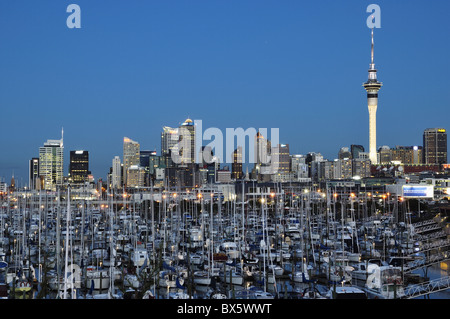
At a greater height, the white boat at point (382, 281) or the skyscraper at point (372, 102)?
the skyscraper at point (372, 102)

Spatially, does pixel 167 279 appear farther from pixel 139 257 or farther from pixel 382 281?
pixel 382 281

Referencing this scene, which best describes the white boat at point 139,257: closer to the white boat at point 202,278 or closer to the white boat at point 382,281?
the white boat at point 202,278

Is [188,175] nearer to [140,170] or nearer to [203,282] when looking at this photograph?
→ [140,170]

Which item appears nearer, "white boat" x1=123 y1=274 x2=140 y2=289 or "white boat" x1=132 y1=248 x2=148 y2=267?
"white boat" x1=123 y1=274 x2=140 y2=289

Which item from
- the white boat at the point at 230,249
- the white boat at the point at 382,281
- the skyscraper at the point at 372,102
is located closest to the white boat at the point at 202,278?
the white boat at the point at 230,249

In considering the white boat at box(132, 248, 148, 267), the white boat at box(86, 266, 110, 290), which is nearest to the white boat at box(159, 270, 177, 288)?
the white boat at box(86, 266, 110, 290)

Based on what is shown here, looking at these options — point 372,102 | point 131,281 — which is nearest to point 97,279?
point 131,281

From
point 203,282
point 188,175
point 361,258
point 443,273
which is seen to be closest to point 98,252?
point 203,282

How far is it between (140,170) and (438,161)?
263 ft

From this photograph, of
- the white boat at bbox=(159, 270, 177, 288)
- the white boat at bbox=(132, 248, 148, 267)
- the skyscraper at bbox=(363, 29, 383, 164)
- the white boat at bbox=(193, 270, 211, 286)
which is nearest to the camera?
the white boat at bbox=(159, 270, 177, 288)

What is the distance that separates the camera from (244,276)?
17750 mm

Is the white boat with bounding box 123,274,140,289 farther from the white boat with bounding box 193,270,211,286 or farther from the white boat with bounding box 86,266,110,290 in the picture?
the white boat with bounding box 193,270,211,286

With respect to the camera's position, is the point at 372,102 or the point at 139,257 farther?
the point at 372,102

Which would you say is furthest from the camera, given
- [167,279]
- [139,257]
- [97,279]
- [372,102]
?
[372,102]
